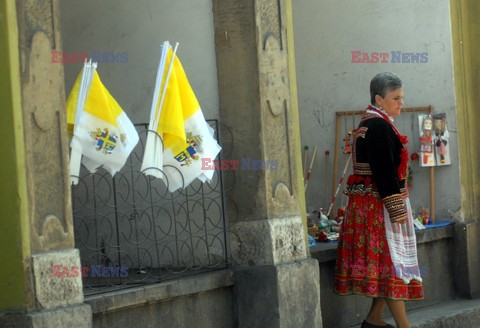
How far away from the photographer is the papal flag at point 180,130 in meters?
6.79

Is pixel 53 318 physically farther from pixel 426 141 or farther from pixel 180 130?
pixel 426 141

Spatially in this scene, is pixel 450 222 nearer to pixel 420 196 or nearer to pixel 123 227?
pixel 420 196

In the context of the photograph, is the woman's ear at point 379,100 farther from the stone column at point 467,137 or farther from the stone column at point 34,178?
the stone column at point 34,178

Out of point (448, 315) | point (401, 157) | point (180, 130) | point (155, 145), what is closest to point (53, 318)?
point (155, 145)

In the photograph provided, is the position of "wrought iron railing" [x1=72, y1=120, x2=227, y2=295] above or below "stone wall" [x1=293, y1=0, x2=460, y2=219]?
below

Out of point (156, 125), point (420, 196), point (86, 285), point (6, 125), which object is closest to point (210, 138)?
point (156, 125)

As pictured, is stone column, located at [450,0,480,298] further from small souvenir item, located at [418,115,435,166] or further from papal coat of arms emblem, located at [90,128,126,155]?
papal coat of arms emblem, located at [90,128,126,155]

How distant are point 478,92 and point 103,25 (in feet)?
12.1

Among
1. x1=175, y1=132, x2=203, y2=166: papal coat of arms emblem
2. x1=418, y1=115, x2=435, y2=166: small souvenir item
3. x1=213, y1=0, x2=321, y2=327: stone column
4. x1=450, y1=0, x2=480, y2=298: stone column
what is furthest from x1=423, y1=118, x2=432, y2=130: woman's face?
x1=175, y1=132, x2=203, y2=166: papal coat of arms emblem

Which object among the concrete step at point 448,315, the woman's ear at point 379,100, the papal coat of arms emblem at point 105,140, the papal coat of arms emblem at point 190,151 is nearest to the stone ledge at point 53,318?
the papal coat of arms emblem at point 105,140

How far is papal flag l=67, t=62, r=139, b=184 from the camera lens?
6.42m

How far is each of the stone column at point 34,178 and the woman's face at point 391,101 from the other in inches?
108

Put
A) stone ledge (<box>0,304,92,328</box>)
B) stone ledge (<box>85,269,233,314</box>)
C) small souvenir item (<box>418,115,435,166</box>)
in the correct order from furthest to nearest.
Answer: small souvenir item (<box>418,115,435,166</box>) → stone ledge (<box>85,269,233,314</box>) → stone ledge (<box>0,304,92,328</box>)

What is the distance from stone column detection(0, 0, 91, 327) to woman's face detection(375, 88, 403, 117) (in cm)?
275
